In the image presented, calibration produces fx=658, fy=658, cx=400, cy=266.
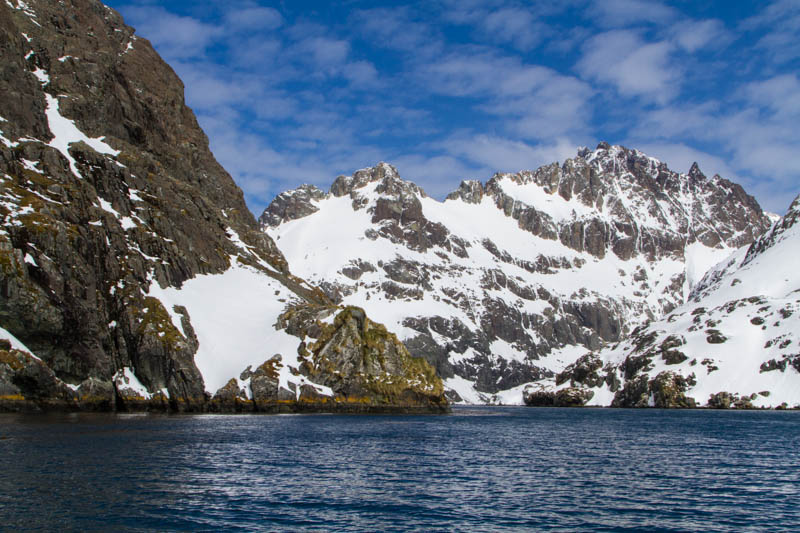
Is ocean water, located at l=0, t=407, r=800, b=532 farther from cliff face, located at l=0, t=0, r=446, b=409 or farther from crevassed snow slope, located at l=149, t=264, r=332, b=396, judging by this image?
crevassed snow slope, located at l=149, t=264, r=332, b=396

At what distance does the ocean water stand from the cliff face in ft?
93.1

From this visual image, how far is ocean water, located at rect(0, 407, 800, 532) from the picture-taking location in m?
33.2

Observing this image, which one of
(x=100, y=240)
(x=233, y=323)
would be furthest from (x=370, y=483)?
(x=233, y=323)

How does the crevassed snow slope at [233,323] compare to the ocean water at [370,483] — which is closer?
the ocean water at [370,483]

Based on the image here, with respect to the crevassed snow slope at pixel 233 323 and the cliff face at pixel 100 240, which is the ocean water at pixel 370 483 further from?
the crevassed snow slope at pixel 233 323

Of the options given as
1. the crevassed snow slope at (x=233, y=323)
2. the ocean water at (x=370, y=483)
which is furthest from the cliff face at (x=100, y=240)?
the ocean water at (x=370, y=483)

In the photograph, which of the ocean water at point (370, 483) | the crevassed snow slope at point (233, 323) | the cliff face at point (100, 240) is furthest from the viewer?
the crevassed snow slope at point (233, 323)

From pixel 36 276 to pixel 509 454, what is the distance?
259 ft

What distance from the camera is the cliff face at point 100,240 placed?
102m

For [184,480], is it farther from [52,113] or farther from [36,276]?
[52,113]

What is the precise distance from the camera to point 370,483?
45.3 m

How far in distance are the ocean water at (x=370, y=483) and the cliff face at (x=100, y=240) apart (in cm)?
2837

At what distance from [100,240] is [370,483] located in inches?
3848

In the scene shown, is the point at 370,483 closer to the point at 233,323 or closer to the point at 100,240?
the point at 100,240
